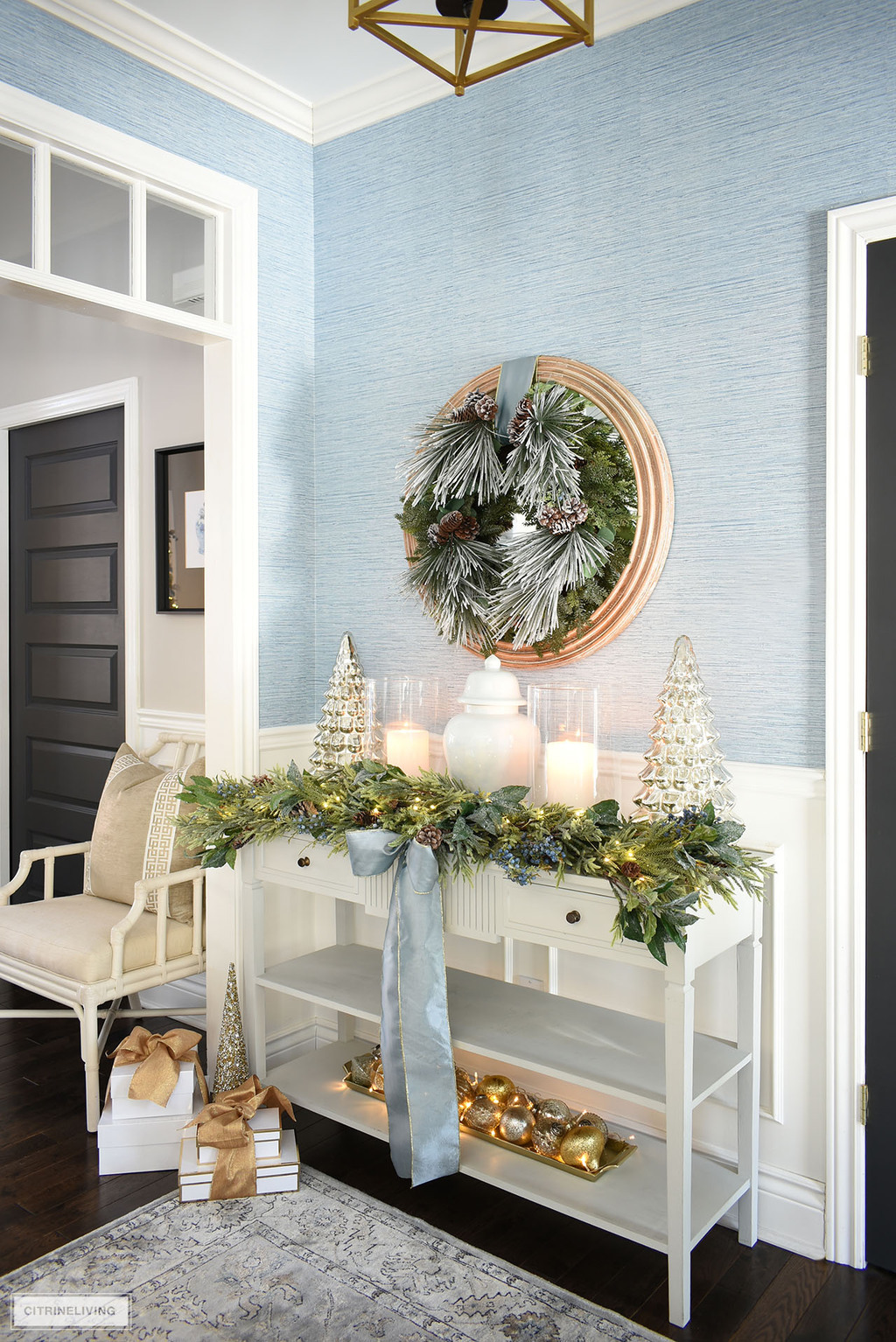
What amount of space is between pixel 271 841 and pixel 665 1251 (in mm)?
1310

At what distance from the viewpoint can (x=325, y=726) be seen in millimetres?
2713

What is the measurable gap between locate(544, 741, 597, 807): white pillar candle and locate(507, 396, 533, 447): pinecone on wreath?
782mm

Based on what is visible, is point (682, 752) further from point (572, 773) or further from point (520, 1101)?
point (520, 1101)

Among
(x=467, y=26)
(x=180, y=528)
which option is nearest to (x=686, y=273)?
(x=467, y=26)

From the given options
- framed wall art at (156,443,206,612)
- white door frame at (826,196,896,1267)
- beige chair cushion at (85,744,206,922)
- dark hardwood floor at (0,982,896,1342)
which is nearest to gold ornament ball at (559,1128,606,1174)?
dark hardwood floor at (0,982,896,1342)

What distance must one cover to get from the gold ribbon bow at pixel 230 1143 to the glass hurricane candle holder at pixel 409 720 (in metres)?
0.92

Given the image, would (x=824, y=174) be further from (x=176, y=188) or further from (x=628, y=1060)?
(x=628, y=1060)

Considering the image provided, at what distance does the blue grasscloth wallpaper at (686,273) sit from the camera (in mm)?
2090

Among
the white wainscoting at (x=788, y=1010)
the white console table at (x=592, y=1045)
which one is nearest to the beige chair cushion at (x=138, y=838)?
the white console table at (x=592, y=1045)

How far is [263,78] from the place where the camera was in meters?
2.77

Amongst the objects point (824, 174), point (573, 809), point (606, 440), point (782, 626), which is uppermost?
point (824, 174)

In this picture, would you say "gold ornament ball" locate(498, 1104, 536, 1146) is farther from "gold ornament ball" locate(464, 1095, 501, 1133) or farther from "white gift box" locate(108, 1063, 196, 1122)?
"white gift box" locate(108, 1063, 196, 1122)

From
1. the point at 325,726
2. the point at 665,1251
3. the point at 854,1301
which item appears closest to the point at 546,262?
the point at 325,726

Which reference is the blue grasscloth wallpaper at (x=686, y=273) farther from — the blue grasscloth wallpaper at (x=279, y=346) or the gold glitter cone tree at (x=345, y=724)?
the blue grasscloth wallpaper at (x=279, y=346)
